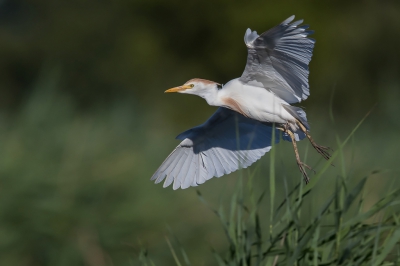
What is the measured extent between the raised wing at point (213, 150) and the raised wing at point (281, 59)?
1.47ft

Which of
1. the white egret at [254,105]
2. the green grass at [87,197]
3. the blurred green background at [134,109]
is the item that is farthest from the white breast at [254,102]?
the green grass at [87,197]

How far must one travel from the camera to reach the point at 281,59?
3654 mm

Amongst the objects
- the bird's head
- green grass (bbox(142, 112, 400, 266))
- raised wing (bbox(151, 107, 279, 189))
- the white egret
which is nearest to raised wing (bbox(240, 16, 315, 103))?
the white egret

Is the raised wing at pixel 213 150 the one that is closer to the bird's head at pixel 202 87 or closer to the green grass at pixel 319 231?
the bird's head at pixel 202 87

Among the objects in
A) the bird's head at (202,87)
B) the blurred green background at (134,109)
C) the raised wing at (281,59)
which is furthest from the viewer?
the blurred green background at (134,109)

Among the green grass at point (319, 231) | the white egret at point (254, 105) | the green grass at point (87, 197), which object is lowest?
the green grass at point (87, 197)

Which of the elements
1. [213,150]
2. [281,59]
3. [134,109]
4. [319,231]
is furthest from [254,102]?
[134,109]

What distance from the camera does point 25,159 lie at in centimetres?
735

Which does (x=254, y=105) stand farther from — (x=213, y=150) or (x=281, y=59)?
(x=213, y=150)

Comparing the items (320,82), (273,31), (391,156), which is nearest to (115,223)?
(391,156)

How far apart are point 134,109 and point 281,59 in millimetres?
6097

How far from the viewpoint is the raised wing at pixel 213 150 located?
14.2ft

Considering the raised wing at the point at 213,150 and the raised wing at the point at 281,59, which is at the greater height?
the raised wing at the point at 281,59

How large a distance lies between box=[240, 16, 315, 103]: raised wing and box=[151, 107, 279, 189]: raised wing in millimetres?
448
